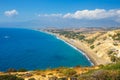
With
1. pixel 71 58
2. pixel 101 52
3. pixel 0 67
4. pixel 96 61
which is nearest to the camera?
pixel 0 67

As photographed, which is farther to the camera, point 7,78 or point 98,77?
point 7,78

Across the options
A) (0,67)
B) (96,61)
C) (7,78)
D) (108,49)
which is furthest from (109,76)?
(108,49)

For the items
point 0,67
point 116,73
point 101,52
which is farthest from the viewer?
point 101,52

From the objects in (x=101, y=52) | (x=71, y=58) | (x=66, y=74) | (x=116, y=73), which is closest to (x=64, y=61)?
(x=71, y=58)

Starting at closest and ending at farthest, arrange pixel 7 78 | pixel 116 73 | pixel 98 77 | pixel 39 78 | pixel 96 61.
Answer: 1. pixel 98 77
2. pixel 116 73
3. pixel 7 78
4. pixel 39 78
5. pixel 96 61

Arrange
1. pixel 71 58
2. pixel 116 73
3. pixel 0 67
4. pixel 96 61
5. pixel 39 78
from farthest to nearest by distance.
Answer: pixel 71 58 → pixel 96 61 → pixel 0 67 → pixel 39 78 → pixel 116 73

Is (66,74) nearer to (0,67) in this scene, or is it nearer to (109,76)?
(109,76)

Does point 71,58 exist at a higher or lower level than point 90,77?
lower

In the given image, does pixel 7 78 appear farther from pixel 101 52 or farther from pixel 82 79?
pixel 101 52

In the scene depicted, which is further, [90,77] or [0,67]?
[0,67]

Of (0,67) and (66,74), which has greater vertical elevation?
(66,74)
